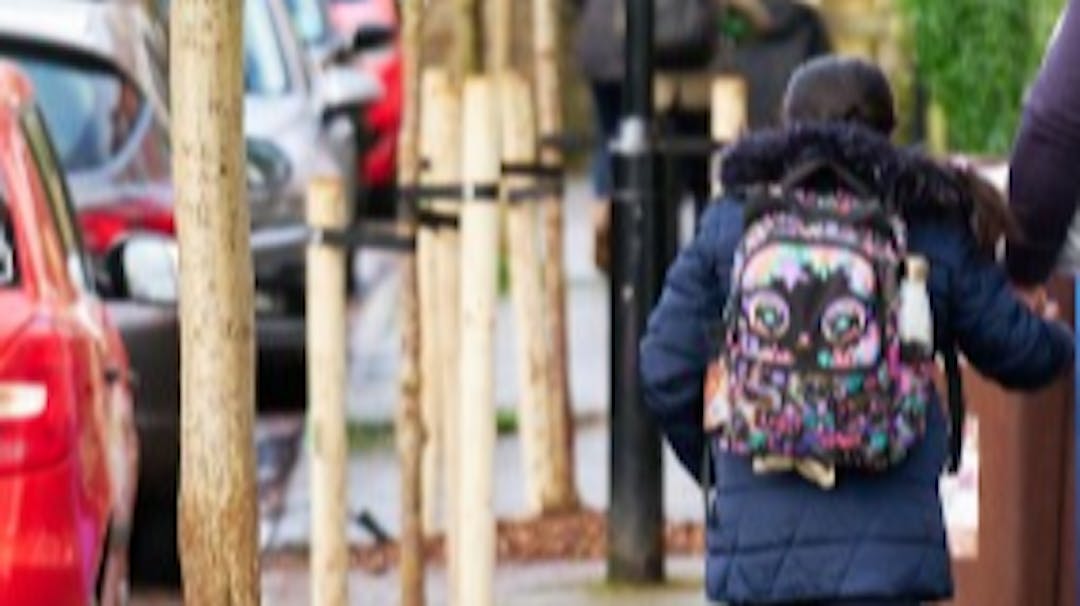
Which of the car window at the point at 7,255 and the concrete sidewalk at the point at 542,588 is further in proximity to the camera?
the concrete sidewalk at the point at 542,588

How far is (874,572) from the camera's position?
701cm

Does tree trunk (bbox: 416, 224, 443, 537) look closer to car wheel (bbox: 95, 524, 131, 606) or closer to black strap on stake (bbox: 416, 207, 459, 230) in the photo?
black strap on stake (bbox: 416, 207, 459, 230)

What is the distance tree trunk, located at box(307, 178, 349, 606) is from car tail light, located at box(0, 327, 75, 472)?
4.74 ft

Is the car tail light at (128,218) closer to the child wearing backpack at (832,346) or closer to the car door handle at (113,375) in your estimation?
the car door handle at (113,375)

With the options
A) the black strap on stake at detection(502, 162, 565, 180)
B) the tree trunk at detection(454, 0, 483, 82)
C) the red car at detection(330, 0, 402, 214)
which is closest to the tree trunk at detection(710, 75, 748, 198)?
the black strap on stake at detection(502, 162, 565, 180)

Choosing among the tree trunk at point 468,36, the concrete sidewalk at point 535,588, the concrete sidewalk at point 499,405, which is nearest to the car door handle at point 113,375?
the concrete sidewalk at point 535,588

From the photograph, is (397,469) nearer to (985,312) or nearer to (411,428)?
(411,428)

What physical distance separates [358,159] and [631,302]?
10971 millimetres

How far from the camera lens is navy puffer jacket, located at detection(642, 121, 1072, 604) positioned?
7.03m

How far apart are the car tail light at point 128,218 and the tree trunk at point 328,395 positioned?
123 inches

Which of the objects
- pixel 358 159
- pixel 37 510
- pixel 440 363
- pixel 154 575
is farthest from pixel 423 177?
pixel 358 159

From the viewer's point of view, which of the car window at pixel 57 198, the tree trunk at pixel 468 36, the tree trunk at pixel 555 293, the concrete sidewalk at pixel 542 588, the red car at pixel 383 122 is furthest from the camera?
the red car at pixel 383 122

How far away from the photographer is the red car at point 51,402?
26.2ft

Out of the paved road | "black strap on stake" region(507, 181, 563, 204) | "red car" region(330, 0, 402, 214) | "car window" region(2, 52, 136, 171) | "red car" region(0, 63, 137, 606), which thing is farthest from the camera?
"red car" region(330, 0, 402, 214)
